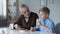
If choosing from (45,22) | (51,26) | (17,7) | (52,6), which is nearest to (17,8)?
(17,7)

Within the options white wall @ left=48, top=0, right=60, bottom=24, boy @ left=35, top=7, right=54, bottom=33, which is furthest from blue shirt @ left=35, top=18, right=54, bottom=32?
white wall @ left=48, top=0, right=60, bottom=24

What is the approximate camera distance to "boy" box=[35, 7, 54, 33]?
7.56 feet

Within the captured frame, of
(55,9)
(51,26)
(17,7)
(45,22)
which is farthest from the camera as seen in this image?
(17,7)

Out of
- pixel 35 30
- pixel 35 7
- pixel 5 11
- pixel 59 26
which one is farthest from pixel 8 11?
pixel 59 26

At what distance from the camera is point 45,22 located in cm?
243

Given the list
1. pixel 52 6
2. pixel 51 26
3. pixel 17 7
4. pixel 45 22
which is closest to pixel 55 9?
pixel 52 6

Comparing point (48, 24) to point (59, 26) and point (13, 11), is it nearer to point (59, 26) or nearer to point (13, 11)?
point (59, 26)

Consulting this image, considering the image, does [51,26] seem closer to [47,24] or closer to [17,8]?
[47,24]

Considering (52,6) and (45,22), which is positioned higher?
(52,6)

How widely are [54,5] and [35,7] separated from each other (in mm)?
560

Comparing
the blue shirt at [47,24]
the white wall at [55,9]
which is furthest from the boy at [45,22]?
the white wall at [55,9]

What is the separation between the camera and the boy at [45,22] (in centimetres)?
230

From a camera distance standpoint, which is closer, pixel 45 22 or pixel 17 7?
pixel 45 22

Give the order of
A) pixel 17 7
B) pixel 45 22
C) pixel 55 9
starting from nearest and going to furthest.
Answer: pixel 45 22
pixel 55 9
pixel 17 7
